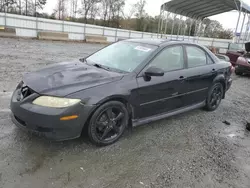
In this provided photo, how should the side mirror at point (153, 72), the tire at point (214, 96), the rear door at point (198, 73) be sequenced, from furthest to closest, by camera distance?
the tire at point (214, 96), the rear door at point (198, 73), the side mirror at point (153, 72)

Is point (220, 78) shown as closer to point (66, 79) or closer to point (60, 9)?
point (66, 79)

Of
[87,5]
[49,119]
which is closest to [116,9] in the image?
[87,5]

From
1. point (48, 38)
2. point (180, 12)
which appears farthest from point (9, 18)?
point (180, 12)

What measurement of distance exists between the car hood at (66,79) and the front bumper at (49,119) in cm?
20

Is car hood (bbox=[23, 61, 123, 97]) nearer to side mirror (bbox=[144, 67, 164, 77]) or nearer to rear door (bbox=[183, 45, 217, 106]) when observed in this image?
side mirror (bbox=[144, 67, 164, 77])

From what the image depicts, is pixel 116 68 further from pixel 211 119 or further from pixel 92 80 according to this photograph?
pixel 211 119

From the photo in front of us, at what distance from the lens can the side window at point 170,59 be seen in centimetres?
357

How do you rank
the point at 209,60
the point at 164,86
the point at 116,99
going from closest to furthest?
the point at 116,99, the point at 164,86, the point at 209,60

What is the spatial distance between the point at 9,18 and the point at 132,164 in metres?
18.8

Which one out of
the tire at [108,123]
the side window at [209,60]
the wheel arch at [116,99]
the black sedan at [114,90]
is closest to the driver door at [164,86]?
the black sedan at [114,90]

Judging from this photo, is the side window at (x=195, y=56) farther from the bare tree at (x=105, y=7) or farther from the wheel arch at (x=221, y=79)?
the bare tree at (x=105, y=7)

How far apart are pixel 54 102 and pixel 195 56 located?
2.95 meters

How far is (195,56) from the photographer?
4293mm

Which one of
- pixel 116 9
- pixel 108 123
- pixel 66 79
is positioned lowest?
pixel 108 123
